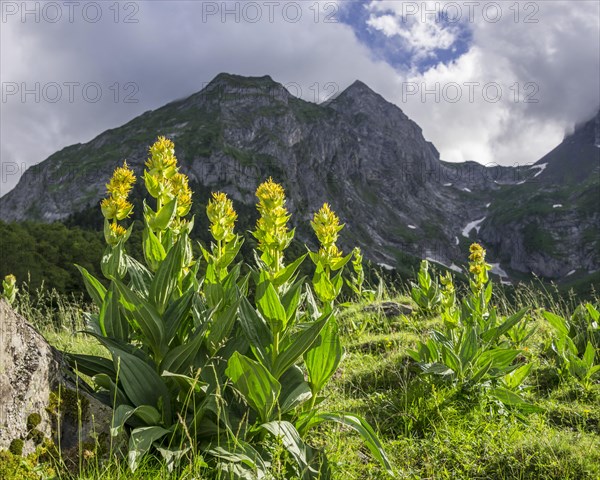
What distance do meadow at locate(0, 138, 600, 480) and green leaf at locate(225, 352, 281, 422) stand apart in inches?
0.5

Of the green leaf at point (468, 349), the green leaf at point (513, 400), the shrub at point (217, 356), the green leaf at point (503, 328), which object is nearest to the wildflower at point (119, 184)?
the shrub at point (217, 356)

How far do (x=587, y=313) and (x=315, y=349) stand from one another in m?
5.25

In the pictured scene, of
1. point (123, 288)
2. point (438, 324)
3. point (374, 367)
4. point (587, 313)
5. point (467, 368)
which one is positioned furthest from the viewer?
point (438, 324)

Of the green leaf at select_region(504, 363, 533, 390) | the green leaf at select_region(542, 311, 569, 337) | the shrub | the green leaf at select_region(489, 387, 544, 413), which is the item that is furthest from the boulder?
the shrub

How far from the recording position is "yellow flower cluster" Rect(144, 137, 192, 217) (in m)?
3.86

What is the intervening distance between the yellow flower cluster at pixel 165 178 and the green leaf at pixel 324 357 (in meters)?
1.74

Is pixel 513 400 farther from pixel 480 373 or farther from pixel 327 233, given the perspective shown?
pixel 327 233

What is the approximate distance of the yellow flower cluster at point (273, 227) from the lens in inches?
137

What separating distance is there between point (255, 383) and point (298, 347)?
39 centimetres

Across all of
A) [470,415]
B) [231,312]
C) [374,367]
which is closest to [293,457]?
[231,312]

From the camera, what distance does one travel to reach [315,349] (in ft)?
10.7

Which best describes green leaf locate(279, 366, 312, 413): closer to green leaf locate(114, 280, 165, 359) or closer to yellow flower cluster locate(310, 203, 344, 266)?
green leaf locate(114, 280, 165, 359)

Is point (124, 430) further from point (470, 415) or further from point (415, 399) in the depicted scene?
point (470, 415)

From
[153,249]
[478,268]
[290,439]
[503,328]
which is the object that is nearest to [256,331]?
[290,439]
